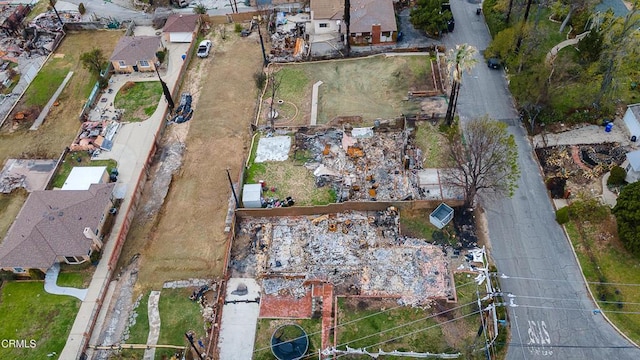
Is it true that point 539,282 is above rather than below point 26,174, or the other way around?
below

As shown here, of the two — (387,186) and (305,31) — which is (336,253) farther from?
(305,31)

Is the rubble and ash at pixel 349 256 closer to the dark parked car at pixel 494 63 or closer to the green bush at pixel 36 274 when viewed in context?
the green bush at pixel 36 274

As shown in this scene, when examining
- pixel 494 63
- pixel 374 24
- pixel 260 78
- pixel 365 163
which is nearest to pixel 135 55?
pixel 260 78

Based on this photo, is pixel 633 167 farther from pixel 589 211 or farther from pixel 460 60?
pixel 460 60

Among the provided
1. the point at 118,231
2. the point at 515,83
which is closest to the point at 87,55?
the point at 118,231

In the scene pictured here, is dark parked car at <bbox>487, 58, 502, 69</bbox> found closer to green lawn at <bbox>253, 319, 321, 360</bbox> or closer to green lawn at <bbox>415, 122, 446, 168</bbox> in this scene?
green lawn at <bbox>415, 122, 446, 168</bbox>

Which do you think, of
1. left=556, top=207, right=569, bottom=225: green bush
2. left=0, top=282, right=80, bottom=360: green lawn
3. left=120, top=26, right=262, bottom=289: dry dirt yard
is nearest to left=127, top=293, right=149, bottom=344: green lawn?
left=120, top=26, right=262, bottom=289: dry dirt yard

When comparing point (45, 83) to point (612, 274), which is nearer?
point (612, 274)
